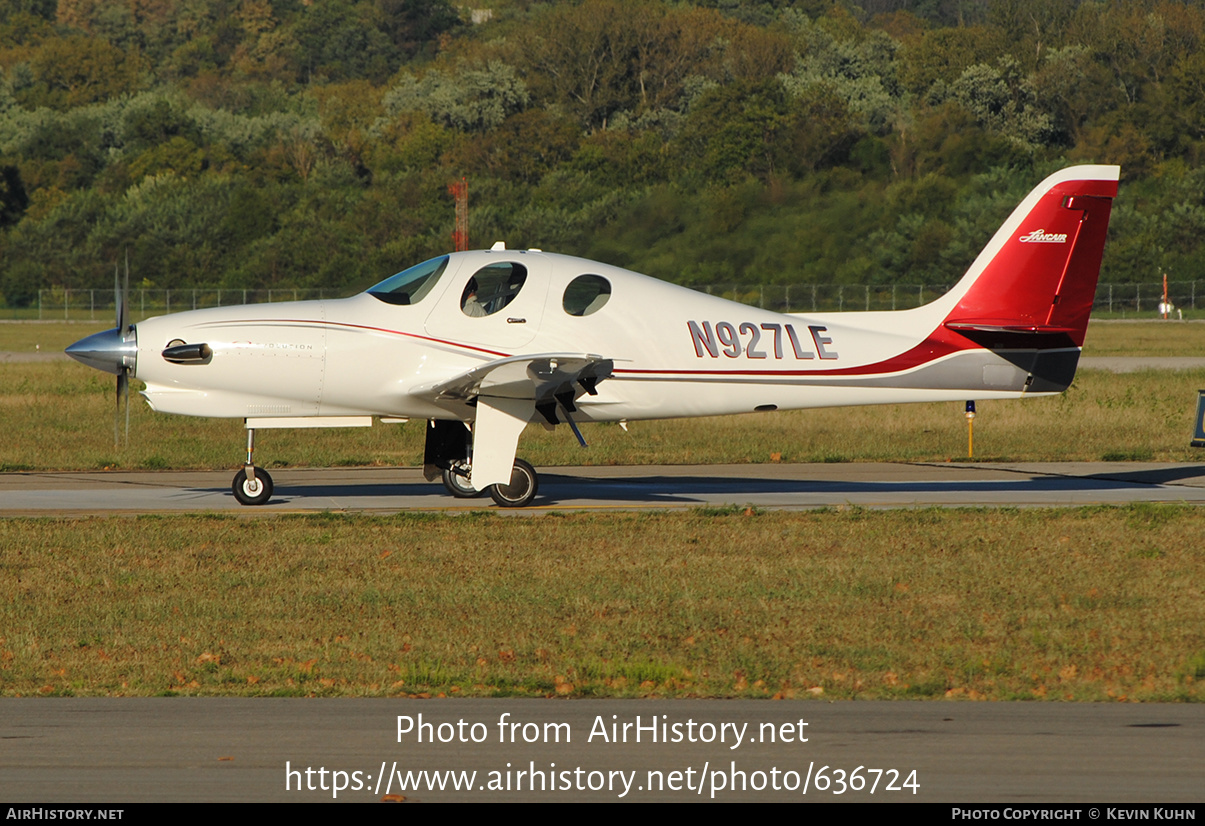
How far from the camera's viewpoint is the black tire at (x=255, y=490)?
1520 centimetres

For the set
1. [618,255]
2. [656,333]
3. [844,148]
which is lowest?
[656,333]

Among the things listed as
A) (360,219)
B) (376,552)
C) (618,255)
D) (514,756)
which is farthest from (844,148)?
(514,756)

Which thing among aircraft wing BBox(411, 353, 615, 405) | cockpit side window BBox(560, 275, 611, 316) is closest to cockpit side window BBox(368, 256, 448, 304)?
aircraft wing BBox(411, 353, 615, 405)

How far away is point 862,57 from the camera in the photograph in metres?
74.2

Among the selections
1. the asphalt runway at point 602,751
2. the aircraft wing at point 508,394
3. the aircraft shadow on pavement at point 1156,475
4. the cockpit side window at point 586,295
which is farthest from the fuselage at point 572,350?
the asphalt runway at point 602,751

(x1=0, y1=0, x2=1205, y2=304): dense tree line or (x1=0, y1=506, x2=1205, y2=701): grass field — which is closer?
(x1=0, y1=506, x2=1205, y2=701): grass field

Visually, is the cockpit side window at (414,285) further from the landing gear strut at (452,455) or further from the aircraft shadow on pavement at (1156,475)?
the aircraft shadow on pavement at (1156,475)

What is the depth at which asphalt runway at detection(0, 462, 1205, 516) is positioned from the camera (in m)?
15.4

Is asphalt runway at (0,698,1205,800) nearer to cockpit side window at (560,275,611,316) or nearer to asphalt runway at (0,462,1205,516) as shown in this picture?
asphalt runway at (0,462,1205,516)

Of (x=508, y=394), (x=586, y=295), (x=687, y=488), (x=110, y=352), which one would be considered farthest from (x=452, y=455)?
(x=110, y=352)

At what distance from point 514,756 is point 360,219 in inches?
2424

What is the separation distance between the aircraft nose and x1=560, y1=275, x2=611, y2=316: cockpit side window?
14.7 ft

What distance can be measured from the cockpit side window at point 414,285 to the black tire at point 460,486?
7.58ft

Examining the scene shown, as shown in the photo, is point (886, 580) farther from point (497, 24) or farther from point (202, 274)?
point (497, 24)
